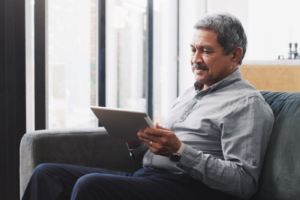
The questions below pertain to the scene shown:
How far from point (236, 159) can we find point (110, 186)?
42 cm

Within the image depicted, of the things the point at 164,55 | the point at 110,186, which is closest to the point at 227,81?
the point at 110,186

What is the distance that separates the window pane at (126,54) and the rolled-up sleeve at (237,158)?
2095 mm

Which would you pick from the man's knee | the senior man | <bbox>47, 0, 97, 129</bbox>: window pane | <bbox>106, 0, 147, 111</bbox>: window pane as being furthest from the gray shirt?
<bbox>106, 0, 147, 111</bbox>: window pane

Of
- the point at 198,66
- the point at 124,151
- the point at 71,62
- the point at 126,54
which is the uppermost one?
the point at 126,54

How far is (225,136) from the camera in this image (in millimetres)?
979

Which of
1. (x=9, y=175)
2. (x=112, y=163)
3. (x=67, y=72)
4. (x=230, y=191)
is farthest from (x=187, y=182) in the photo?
(x=67, y=72)

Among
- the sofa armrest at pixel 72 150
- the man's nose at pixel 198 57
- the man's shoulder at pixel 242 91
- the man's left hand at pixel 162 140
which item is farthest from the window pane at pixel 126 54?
the man's left hand at pixel 162 140

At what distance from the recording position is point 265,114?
99 centimetres

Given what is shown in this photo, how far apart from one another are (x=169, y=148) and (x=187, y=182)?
0.54ft

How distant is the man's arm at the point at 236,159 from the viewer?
0.91 m

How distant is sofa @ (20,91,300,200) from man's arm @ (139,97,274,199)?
0.05m

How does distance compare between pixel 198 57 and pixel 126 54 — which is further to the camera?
pixel 126 54

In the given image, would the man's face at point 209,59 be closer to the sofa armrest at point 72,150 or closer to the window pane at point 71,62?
the sofa armrest at point 72,150

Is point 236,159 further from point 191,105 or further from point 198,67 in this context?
point 198,67
